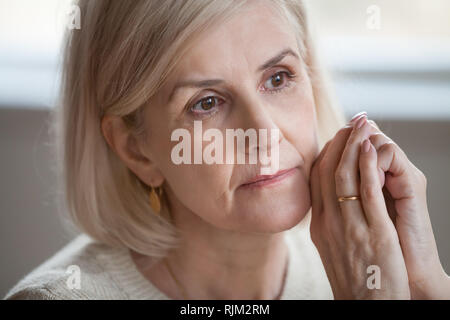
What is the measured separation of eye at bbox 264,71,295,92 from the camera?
106 cm

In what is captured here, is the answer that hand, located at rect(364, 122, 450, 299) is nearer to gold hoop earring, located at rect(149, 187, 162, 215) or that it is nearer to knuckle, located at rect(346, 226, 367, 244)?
knuckle, located at rect(346, 226, 367, 244)

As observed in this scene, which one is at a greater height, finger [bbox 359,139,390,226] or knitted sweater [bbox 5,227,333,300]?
finger [bbox 359,139,390,226]

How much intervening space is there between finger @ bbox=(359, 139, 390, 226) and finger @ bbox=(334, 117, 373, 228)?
0.8 inches

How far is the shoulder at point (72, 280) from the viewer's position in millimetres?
1182

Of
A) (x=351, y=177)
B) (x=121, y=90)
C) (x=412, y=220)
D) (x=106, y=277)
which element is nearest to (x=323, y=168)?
(x=351, y=177)

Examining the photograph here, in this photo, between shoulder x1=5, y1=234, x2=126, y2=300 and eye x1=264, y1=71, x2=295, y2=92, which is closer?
eye x1=264, y1=71, x2=295, y2=92

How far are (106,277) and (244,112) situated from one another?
0.57 m

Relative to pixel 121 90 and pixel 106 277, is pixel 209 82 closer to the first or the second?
pixel 121 90

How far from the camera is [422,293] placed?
104cm

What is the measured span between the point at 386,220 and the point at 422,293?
0.18 m

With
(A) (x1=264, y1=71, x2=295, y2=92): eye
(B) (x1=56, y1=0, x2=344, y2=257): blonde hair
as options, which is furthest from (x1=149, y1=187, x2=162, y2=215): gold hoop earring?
(A) (x1=264, y1=71, x2=295, y2=92): eye

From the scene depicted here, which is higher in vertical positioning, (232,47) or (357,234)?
(232,47)

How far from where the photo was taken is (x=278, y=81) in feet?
3.51
